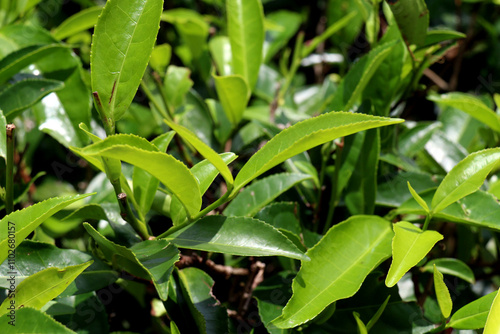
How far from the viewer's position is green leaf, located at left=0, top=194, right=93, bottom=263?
2.20 ft

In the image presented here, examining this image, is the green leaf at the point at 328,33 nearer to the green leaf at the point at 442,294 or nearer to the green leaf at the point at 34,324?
the green leaf at the point at 442,294

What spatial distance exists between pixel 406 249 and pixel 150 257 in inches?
15.3

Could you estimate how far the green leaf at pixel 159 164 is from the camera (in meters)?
0.57

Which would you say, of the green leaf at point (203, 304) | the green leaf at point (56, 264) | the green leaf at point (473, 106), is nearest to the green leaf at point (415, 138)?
the green leaf at point (473, 106)

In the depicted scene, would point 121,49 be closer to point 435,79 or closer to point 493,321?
point 493,321

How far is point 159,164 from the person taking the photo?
624mm

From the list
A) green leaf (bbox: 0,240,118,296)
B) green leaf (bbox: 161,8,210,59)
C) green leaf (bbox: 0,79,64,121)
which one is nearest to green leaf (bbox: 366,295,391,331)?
green leaf (bbox: 0,240,118,296)

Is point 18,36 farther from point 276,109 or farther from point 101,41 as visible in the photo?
point 276,109

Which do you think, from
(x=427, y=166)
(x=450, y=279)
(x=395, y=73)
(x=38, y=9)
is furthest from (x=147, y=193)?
(x=38, y=9)

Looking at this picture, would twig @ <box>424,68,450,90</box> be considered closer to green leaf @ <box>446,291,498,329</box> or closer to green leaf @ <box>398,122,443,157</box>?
green leaf @ <box>398,122,443,157</box>

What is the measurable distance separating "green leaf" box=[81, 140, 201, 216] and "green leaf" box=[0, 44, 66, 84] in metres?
0.49

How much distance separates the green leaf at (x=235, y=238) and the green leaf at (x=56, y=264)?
0.50ft

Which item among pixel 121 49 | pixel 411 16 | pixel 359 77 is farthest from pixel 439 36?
pixel 121 49

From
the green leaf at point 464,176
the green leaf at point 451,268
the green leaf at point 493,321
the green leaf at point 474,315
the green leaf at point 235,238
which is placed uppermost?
the green leaf at point 464,176
